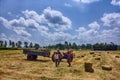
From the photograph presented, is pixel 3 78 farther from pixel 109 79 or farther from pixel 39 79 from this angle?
pixel 109 79

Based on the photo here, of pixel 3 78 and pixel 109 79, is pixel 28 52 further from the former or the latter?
pixel 3 78

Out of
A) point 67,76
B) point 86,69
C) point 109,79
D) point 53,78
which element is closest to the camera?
point 53,78

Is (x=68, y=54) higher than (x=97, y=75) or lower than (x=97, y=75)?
higher

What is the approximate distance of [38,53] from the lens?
3616 cm

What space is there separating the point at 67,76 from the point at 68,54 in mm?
7520

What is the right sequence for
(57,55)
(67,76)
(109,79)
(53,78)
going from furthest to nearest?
(57,55), (109,79), (67,76), (53,78)

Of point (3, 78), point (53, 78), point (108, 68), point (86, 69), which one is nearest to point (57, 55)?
point (86, 69)

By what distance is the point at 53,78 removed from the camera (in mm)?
19516

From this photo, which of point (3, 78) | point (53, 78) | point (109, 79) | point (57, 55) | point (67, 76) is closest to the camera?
point (3, 78)

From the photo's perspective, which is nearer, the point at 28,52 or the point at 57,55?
the point at 57,55

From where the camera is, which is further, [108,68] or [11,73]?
[108,68]

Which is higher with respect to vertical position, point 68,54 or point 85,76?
point 68,54

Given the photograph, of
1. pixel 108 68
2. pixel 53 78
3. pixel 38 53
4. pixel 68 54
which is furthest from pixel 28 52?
pixel 53 78

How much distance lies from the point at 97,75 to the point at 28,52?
50.1 ft
